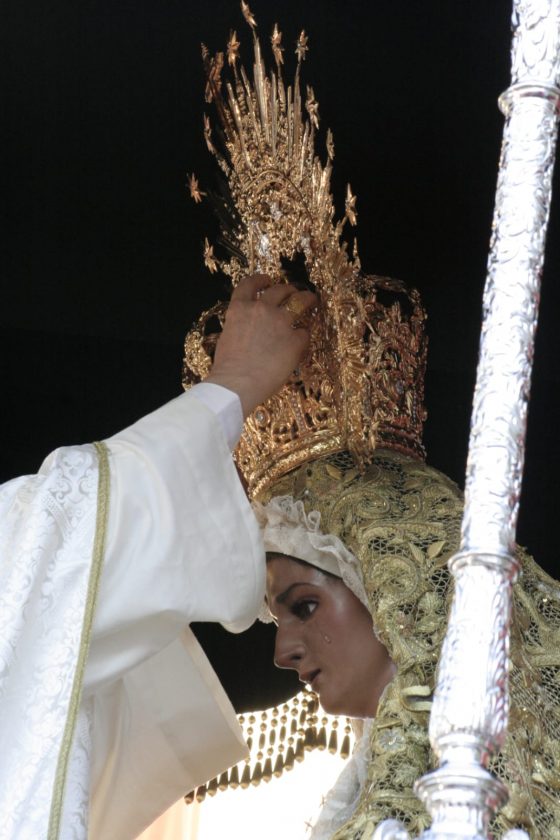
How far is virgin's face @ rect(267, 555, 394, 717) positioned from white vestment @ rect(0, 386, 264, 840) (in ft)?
1.44

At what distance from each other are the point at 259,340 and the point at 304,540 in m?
0.44

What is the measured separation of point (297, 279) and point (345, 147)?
2.23ft

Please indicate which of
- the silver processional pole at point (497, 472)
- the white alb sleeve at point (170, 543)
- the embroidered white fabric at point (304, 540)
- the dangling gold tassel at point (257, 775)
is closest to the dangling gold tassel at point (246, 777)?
the dangling gold tassel at point (257, 775)

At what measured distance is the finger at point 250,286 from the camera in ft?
9.44

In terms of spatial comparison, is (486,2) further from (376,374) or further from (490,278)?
(490,278)

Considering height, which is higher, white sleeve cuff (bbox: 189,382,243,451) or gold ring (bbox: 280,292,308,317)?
gold ring (bbox: 280,292,308,317)

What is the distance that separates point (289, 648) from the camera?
10.2 ft

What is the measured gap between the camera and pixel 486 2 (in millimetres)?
3260

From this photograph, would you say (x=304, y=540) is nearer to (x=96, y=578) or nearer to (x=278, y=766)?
(x=96, y=578)

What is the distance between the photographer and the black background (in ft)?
11.1

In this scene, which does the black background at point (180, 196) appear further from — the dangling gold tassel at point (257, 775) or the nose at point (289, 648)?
the nose at point (289, 648)

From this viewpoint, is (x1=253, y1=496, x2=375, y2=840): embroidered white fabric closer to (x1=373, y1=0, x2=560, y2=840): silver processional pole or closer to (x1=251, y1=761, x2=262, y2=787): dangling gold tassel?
(x1=251, y1=761, x2=262, y2=787): dangling gold tassel

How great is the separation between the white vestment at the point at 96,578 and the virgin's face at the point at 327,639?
1.44 feet

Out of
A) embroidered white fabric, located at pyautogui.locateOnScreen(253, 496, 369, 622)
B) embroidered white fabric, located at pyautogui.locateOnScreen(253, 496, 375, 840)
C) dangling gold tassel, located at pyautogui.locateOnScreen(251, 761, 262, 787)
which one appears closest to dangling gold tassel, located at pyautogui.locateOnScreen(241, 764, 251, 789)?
dangling gold tassel, located at pyautogui.locateOnScreen(251, 761, 262, 787)
